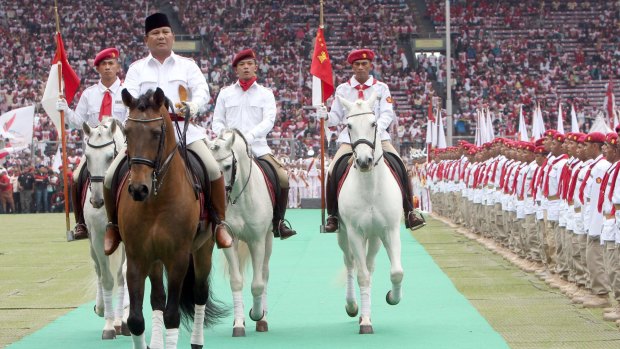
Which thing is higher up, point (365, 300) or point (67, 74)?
point (67, 74)

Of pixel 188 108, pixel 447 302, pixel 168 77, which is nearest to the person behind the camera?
pixel 188 108

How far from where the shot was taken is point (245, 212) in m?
12.7

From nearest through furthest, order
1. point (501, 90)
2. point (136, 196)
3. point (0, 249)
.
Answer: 1. point (136, 196)
2. point (0, 249)
3. point (501, 90)

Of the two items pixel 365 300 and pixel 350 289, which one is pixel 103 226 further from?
pixel 350 289

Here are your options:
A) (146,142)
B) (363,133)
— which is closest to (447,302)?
(363,133)

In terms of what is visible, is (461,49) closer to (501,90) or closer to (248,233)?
(501,90)

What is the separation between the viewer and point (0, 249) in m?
26.0

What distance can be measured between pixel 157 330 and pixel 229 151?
11.3 ft

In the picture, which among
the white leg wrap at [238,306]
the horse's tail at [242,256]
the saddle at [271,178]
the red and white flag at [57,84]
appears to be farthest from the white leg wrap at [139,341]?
the red and white flag at [57,84]

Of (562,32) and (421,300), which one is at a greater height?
(562,32)

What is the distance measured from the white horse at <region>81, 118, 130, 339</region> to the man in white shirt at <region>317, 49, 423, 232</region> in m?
2.51

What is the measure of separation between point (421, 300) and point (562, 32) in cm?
4847

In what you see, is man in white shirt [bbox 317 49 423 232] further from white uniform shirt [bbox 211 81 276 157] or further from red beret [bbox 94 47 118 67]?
red beret [bbox 94 47 118 67]

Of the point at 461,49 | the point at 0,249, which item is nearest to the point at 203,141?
the point at 0,249
